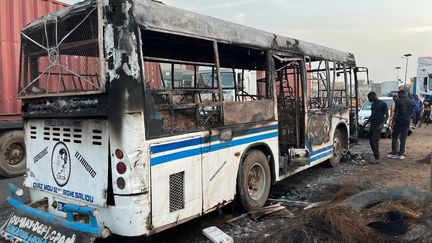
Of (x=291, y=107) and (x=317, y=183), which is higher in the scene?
(x=291, y=107)

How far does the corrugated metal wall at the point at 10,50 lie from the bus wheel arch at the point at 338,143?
22.5ft

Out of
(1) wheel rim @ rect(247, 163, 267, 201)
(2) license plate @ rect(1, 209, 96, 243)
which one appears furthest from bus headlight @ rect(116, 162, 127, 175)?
(1) wheel rim @ rect(247, 163, 267, 201)

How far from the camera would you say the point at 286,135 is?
278 inches

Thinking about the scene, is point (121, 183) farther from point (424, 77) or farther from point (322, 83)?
point (424, 77)

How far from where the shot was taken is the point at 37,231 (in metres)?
3.95

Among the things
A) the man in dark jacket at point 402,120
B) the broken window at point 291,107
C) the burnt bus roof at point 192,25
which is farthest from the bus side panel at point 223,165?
the man in dark jacket at point 402,120

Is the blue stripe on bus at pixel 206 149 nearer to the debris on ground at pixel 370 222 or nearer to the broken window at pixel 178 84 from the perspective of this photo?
the broken window at pixel 178 84

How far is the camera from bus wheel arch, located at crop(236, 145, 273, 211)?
5181 mm

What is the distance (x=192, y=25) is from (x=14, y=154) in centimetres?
593

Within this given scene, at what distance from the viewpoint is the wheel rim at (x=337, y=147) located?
873 cm

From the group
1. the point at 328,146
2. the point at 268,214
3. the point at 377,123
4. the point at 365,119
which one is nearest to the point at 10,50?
the point at 268,214

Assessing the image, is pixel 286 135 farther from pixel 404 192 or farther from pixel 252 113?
pixel 404 192

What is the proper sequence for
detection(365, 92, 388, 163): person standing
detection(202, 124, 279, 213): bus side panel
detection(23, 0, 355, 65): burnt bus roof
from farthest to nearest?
detection(365, 92, 388, 163): person standing
detection(202, 124, 279, 213): bus side panel
detection(23, 0, 355, 65): burnt bus roof

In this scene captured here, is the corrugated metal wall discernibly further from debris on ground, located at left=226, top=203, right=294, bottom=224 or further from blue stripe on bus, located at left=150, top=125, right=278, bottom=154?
debris on ground, located at left=226, top=203, right=294, bottom=224
